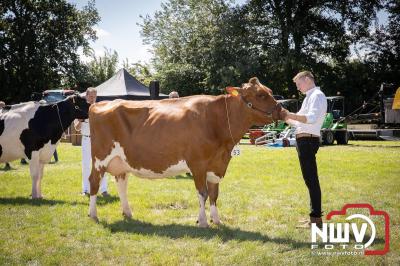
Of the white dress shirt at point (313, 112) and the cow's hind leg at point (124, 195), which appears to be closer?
the white dress shirt at point (313, 112)

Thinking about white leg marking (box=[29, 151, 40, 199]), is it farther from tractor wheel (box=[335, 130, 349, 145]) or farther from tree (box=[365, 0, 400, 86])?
tree (box=[365, 0, 400, 86])

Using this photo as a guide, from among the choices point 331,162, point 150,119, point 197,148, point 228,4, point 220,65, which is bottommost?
point 331,162

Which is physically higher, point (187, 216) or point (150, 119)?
point (150, 119)

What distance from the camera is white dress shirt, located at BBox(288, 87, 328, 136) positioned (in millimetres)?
5578

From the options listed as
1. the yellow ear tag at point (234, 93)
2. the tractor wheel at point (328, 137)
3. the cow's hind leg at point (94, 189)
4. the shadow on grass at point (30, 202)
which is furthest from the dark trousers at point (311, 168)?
the tractor wheel at point (328, 137)

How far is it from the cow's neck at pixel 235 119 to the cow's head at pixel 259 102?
0.28 feet

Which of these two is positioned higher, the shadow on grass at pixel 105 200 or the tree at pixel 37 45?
the tree at pixel 37 45

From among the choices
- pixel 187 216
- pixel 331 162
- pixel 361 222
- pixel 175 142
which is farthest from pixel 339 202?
pixel 331 162

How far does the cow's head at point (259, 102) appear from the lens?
5.89 m

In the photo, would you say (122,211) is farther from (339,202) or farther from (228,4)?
(228,4)

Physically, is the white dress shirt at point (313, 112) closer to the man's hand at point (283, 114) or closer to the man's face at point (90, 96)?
the man's hand at point (283, 114)

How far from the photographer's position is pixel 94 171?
6785 millimetres

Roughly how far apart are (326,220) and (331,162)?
7.98m

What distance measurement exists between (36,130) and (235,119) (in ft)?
15.1
